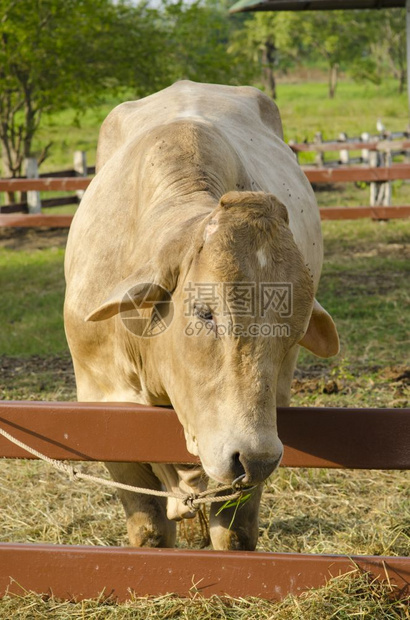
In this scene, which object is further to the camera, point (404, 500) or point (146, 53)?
point (146, 53)

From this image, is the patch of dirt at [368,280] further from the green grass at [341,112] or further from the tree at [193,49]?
the green grass at [341,112]

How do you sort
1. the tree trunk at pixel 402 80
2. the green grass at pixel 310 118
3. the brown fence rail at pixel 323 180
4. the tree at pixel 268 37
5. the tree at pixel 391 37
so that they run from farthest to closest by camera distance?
the tree trunk at pixel 402 80 → the tree at pixel 391 37 → the tree at pixel 268 37 → the green grass at pixel 310 118 → the brown fence rail at pixel 323 180

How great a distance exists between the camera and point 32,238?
13375 mm

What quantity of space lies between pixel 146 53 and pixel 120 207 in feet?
41.7

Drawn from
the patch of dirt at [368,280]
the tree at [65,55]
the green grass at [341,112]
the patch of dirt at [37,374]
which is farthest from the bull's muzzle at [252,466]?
the green grass at [341,112]

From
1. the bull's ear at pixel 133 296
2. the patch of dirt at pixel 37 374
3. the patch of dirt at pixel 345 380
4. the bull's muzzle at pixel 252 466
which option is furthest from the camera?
the patch of dirt at pixel 37 374

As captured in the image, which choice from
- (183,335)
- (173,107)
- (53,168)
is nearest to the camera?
(183,335)

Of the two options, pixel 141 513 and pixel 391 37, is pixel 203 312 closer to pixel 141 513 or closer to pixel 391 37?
pixel 141 513

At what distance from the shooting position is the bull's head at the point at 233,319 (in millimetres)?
2439

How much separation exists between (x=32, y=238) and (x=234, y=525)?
10281 mm

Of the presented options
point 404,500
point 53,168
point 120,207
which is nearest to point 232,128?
point 120,207

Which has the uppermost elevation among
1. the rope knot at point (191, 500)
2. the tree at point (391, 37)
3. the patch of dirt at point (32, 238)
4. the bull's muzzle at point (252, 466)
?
the bull's muzzle at point (252, 466)

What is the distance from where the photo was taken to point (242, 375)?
2.47 m

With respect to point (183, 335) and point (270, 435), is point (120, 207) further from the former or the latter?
point (270, 435)
